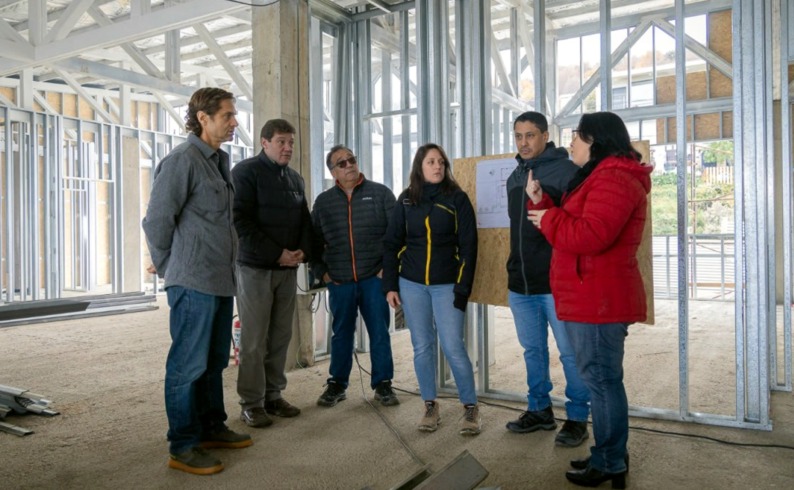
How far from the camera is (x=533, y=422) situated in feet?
10.9

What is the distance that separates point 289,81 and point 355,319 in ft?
6.78

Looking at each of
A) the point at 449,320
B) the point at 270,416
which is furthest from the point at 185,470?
the point at 449,320

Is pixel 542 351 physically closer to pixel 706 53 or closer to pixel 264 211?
pixel 264 211

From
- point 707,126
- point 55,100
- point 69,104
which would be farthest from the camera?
point 69,104

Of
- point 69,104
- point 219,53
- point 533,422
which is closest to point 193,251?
point 533,422

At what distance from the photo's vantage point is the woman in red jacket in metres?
2.32

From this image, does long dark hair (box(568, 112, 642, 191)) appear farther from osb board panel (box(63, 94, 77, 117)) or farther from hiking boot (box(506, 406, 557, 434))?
osb board panel (box(63, 94, 77, 117))

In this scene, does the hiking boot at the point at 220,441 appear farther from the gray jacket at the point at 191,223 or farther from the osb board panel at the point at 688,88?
the osb board panel at the point at 688,88

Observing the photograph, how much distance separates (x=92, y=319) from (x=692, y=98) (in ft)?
31.8

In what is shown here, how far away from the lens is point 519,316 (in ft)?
10.9

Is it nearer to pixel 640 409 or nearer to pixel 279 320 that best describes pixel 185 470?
pixel 279 320

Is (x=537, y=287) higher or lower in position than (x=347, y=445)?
higher

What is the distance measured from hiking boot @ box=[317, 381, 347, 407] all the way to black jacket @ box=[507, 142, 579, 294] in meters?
1.37

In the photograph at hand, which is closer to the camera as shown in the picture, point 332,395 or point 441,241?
point 441,241
